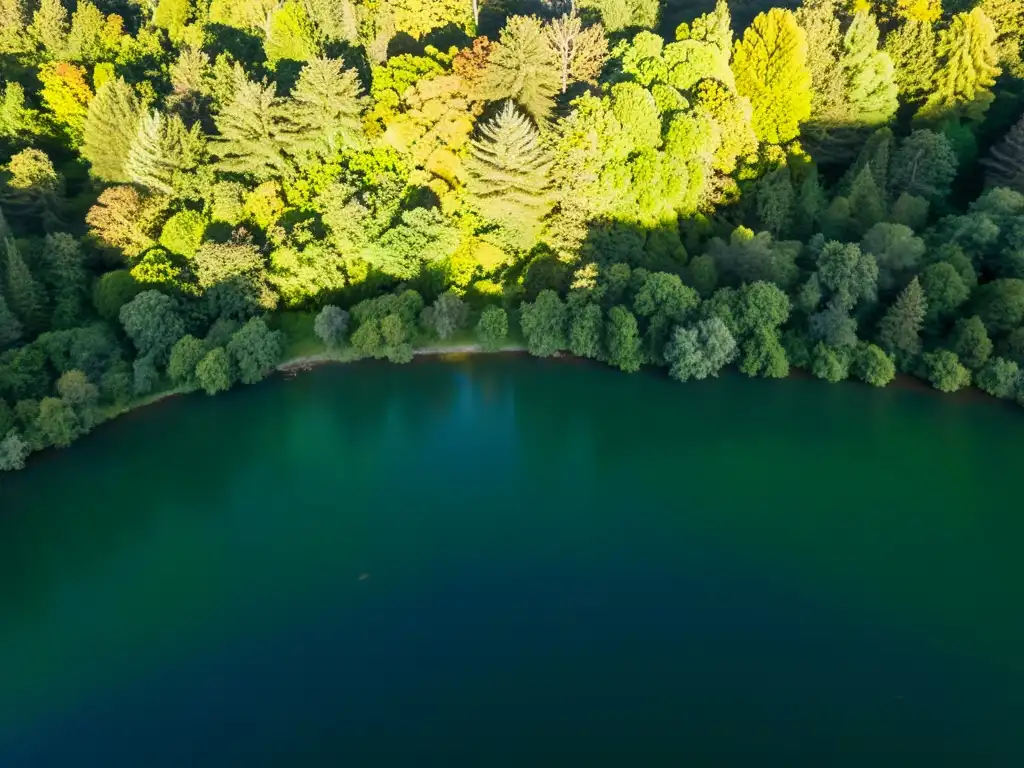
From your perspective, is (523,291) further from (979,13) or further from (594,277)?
(979,13)

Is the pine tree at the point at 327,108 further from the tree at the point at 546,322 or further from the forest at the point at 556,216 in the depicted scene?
the tree at the point at 546,322

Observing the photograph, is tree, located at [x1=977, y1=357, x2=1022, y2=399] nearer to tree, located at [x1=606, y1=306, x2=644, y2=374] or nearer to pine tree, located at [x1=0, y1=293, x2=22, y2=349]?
tree, located at [x1=606, y1=306, x2=644, y2=374]

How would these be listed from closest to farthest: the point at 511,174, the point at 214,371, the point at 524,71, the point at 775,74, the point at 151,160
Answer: the point at 214,371, the point at 511,174, the point at 524,71, the point at 151,160, the point at 775,74

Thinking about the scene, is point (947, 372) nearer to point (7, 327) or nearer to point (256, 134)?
point (256, 134)

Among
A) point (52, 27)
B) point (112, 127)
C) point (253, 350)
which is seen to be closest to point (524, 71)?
point (253, 350)

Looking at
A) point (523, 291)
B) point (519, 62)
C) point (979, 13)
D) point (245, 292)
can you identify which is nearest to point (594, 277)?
point (523, 291)

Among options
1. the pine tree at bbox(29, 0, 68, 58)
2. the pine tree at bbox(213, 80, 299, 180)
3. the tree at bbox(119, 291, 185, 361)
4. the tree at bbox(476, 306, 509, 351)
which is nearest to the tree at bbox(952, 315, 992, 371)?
the tree at bbox(476, 306, 509, 351)

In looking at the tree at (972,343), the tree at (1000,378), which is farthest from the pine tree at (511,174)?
the tree at (1000,378)
